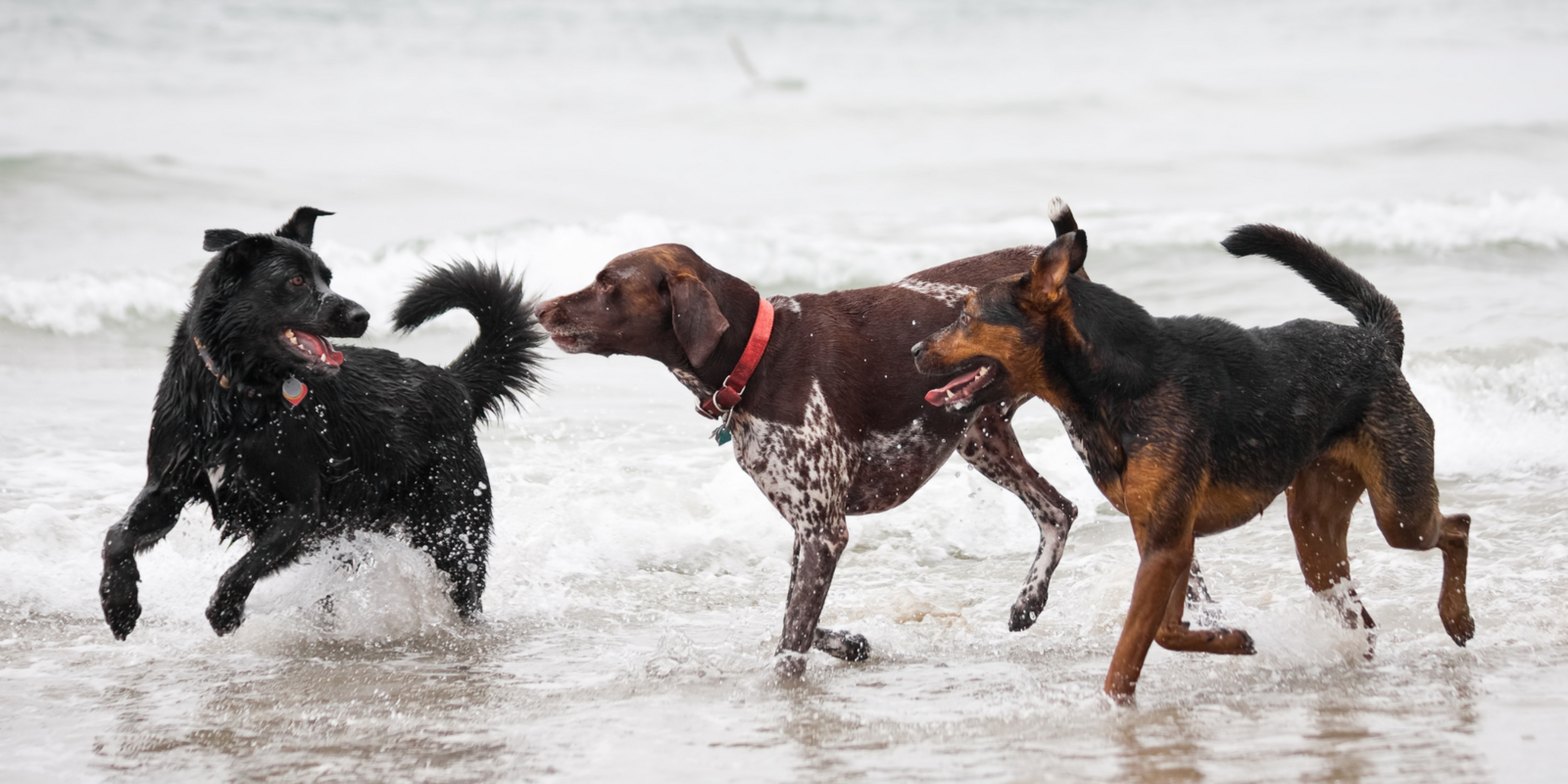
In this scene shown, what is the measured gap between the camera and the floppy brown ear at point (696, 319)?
4973 millimetres

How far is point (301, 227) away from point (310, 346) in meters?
0.64

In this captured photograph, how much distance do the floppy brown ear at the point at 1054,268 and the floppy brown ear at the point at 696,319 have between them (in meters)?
1.13

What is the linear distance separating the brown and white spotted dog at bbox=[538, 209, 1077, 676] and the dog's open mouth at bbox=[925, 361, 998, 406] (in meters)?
0.35

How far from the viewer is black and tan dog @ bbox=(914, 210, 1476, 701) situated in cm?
438

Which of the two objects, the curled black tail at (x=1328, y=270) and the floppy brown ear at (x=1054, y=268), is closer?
the floppy brown ear at (x=1054, y=268)

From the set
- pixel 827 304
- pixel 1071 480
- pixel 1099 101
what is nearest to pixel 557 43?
pixel 1099 101

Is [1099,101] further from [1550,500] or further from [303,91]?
[1550,500]

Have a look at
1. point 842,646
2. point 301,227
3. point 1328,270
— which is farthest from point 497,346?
point 1328,270

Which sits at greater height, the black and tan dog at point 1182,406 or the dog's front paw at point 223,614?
the black and tan dog at point 1182,406

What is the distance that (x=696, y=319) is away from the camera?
499 cm

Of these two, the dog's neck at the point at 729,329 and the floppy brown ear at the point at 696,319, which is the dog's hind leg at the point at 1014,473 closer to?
the dog's neck at the point at 729,329

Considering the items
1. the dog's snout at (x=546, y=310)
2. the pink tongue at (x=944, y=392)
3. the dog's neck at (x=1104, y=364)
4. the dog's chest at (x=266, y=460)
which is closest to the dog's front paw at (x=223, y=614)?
the dog's chest at (x=266, y=460)

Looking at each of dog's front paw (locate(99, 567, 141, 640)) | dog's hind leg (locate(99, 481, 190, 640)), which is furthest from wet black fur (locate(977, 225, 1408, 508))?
dog's front paw (locate(99, 567, 141, 640))

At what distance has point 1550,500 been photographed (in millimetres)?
7398
